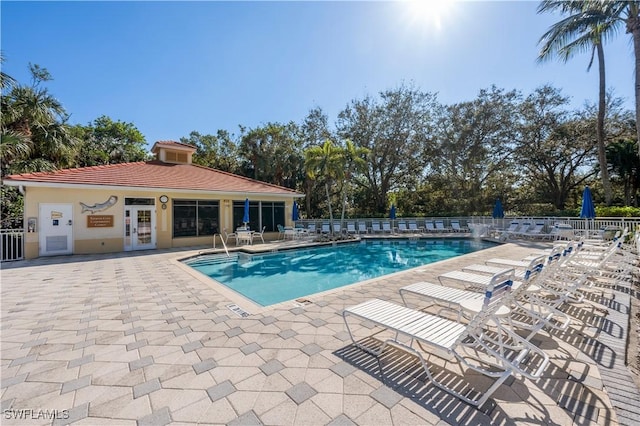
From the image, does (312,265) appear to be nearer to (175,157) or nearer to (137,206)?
(137,206)

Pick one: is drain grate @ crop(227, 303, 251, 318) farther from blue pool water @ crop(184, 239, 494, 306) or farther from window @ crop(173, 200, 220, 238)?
window @ crop(173, 200, 220, 238)

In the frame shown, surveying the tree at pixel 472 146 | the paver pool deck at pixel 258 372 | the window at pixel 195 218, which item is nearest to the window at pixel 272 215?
the window at pixel 195 218

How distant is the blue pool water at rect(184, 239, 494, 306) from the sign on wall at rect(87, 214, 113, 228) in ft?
12.9

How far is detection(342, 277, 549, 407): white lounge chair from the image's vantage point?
2244 mm

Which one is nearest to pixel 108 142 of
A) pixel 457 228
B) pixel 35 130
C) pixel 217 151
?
pixel 217 151

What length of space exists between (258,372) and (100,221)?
11.5 m

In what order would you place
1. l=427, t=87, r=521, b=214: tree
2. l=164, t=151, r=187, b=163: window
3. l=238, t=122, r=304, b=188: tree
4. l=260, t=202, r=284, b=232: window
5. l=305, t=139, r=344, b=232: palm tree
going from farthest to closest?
l=238, t=122, r=304, b=188: tree < l=427, t=87, r=521, b=214: tree < l=164, t=151, r=187, b=163: window < l=260, t=202, r=284, b=232: window < l=305, t=139, r=344, b=232: palm tree

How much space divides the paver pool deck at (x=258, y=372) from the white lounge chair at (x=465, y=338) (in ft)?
0.42

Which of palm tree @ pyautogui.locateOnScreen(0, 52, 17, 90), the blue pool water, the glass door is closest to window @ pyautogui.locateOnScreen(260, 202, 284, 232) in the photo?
the blue pool water

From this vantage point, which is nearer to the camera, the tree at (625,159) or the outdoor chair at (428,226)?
the tree at (625,159)

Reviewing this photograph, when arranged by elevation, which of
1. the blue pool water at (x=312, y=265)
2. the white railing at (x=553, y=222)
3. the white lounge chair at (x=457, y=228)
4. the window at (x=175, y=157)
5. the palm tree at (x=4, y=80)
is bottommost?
the blue pool water at (x=312, y=265)

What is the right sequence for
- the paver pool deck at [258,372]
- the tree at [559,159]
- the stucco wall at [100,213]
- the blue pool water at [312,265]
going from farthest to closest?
1. the tree at [559,159]
2. the stucco wall at [100,213]
3. the blue pool water at [312,265]
4. the paver pool deck at [258,372]

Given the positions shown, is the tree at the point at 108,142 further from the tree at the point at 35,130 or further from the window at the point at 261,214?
the window at the point at 261,214

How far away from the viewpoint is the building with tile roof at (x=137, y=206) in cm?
985
